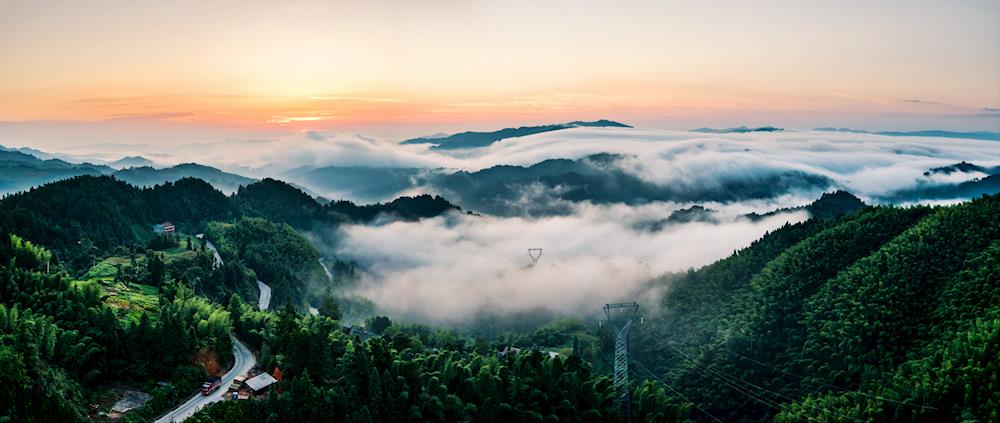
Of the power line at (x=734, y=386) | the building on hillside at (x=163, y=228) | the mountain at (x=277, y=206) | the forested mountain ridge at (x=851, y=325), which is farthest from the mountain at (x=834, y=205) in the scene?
the building on hillside at (x=163, y=228)

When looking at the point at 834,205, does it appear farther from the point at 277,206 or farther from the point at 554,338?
the point at 277,206

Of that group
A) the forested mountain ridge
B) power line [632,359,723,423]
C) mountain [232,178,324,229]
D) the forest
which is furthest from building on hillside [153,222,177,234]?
the forested mountain ridge

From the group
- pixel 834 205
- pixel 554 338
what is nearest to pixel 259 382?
pixel 554 338

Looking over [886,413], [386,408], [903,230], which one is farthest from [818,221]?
[386,408]

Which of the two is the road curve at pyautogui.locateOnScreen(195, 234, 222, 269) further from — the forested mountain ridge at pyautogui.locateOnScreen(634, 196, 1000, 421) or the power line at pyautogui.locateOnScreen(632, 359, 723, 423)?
the forested mountain ridge at pyautogui.locateOnScreen(634, 196, 1000, 421)

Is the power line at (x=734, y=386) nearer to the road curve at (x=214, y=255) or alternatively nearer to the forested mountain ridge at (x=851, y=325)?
the forested mountain ridge at (x=851, y=325)
